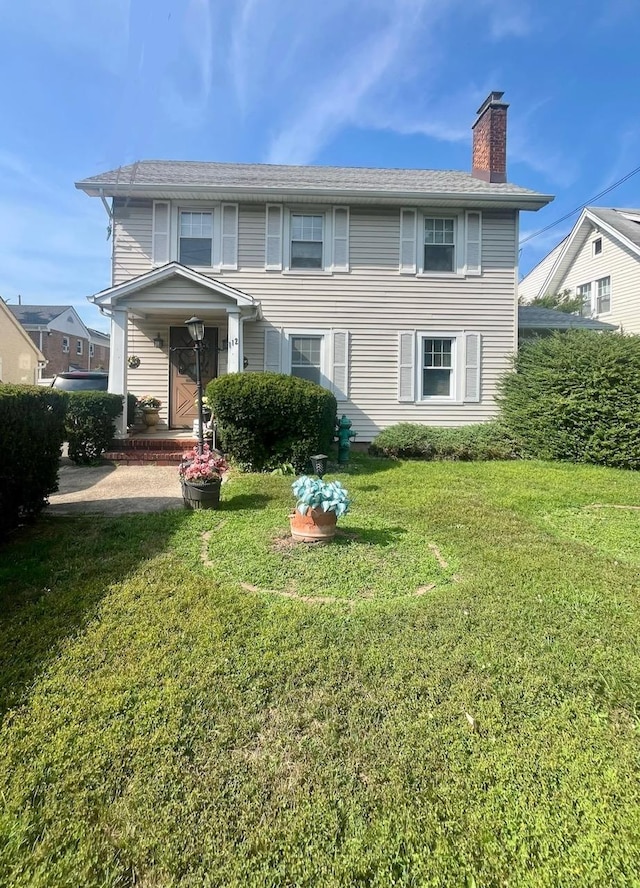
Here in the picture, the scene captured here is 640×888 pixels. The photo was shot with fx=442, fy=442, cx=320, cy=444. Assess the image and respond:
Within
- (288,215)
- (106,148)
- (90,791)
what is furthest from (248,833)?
(288,215)

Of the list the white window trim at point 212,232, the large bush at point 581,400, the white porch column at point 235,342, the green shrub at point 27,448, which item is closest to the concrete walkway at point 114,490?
the green shrub at point 27,448

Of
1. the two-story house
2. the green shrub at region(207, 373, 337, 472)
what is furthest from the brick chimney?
the green shrub at region(207, 373, 337, 472)

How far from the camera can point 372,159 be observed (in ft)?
46.7

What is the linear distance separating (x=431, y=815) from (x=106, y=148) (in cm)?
1044

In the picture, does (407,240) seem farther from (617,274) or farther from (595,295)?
(595,295)

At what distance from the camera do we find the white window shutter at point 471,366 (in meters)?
10.5

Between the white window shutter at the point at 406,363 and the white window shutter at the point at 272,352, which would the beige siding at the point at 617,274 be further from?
the white window shutter at the point at 272,352

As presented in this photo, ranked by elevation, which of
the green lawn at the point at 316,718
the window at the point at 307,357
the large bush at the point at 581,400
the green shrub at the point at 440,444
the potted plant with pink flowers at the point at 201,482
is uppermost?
the window at the point at 307,357

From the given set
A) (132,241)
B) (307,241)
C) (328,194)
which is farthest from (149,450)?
(328,194)

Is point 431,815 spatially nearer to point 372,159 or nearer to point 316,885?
point 316,885

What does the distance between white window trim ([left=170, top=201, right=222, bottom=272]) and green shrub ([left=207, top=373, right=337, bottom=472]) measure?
4.41m

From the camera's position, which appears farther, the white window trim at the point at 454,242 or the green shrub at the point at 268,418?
the white window trim at the point at 454,242

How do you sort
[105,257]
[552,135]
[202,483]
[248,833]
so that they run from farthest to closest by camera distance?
[552,135] < [105,257] < [202,483] < [248,833]

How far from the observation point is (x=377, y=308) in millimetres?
10453
